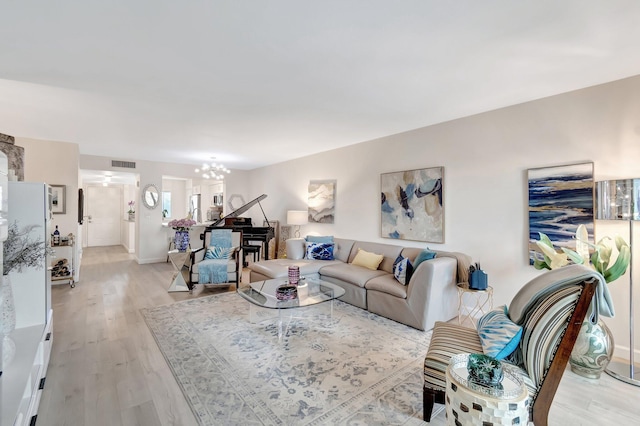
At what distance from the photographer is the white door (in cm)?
941

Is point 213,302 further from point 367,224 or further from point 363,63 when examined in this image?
point 363,63

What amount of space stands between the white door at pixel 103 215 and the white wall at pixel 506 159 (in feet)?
30.0

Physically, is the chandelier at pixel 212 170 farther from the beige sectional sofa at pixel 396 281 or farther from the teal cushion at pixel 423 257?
the teal cushion at pixel 423 257

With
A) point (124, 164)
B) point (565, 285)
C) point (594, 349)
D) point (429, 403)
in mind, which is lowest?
point (429, 403)

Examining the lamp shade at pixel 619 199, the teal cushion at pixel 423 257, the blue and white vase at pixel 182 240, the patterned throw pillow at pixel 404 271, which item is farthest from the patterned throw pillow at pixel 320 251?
the blue and white vase at pixel 182 240

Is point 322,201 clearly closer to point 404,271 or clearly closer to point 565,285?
point 404,271

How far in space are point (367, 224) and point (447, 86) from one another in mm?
2603

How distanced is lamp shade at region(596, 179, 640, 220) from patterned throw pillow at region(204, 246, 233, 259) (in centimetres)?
476

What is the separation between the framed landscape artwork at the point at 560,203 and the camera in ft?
8.99

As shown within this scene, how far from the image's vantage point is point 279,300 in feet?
10.0

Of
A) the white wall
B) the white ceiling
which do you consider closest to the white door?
the white ceiling

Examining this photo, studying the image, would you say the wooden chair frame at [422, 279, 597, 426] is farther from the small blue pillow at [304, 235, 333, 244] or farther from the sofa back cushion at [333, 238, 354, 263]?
the small blue pillow at [304, 235, 333, 244]

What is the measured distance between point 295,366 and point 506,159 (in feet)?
10.3

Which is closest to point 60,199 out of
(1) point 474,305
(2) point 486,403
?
(2) point 486,403
